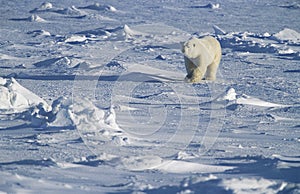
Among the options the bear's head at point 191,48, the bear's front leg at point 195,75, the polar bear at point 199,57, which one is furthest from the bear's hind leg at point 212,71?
the bear's head at point 191,48

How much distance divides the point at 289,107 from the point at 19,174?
3391mm

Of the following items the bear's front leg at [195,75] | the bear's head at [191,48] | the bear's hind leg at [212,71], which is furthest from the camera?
the bear's hind leg at [212,71]

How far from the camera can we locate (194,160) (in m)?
3.72

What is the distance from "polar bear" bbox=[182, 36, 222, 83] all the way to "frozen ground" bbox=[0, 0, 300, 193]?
18 centimetres

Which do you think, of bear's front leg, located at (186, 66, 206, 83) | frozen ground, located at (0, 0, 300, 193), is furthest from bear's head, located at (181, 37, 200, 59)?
frozen ground, located at (0, 0, 300, 193)

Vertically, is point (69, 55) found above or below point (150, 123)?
below

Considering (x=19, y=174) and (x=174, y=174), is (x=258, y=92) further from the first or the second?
(x=19, y=174)

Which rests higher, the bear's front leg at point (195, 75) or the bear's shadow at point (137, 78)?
the bear's front leg at point (195, 75)

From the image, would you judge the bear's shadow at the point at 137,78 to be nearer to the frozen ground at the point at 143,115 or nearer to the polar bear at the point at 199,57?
the frozen ground at the point at 143,115

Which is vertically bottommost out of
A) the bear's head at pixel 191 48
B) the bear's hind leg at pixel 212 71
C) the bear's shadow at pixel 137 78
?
the bear's shadow at pixel 137 78

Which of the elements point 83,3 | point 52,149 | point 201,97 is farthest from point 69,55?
point 83,3

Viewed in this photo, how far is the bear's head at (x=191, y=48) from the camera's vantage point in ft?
23.8

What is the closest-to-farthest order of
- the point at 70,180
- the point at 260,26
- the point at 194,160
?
1. the point at 70,180
2. the point at 194,160
3. the point at 260,26

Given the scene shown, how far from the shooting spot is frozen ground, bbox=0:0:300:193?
3273 millimetres
